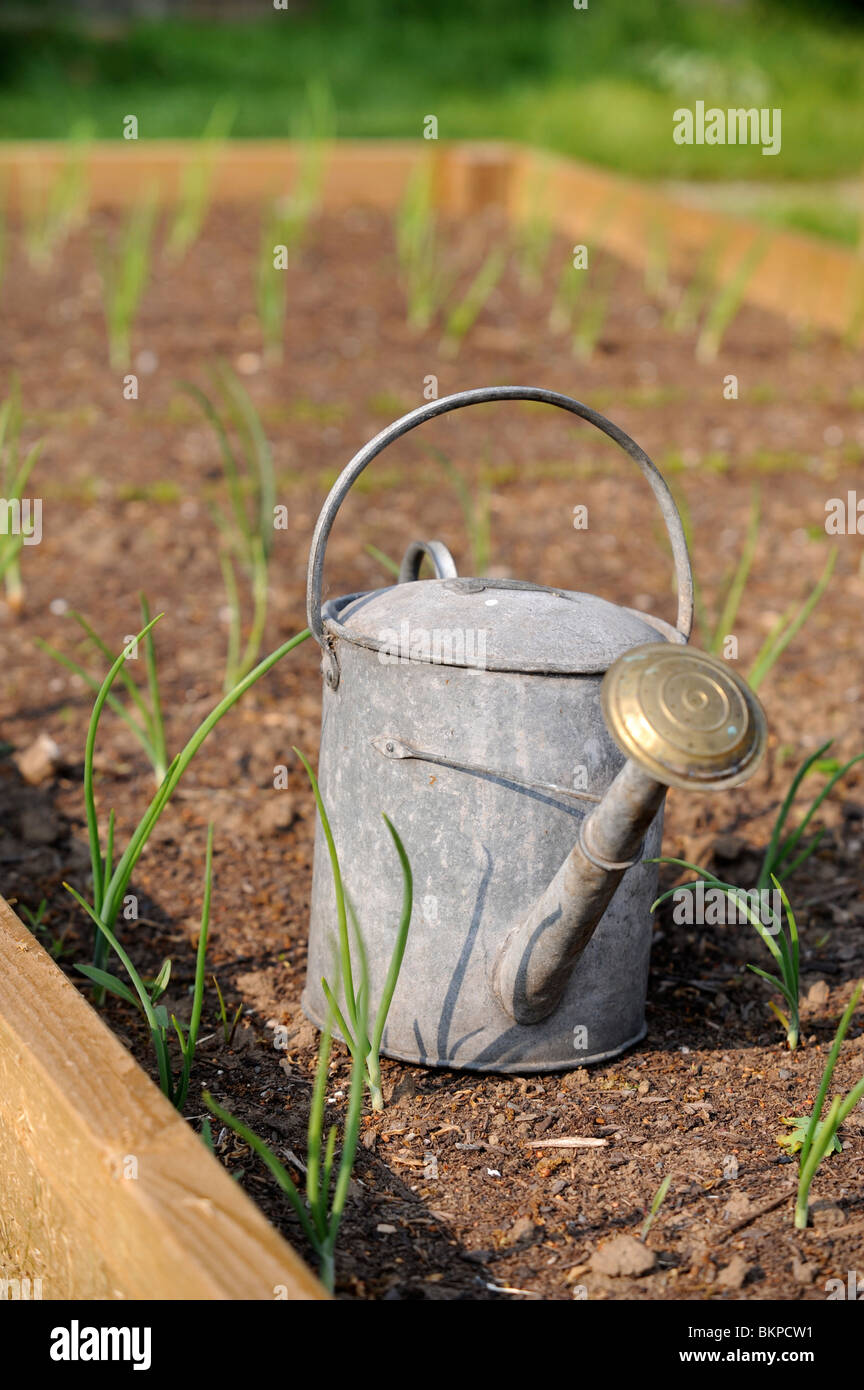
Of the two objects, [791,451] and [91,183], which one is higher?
[91,183]

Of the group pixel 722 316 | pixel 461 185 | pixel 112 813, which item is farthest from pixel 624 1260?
pixel 461 185

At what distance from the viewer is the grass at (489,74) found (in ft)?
27.7

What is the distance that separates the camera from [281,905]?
2.13 m

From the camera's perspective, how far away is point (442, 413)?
161cm

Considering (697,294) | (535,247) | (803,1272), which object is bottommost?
(803,1272)

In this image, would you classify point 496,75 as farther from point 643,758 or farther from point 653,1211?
point 653,1211

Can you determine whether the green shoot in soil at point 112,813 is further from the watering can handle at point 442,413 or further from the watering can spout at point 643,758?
the watering can spout at point 643,758

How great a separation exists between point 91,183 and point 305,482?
3868mm

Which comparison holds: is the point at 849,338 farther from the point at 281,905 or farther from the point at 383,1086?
the point at 383,1086

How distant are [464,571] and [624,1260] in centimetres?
201

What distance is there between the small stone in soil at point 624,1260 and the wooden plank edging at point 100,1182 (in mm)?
346

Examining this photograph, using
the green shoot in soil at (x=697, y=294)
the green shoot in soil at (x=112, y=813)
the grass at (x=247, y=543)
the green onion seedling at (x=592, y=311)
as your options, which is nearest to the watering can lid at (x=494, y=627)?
the green shoot in soil at (x=112, y=813)
